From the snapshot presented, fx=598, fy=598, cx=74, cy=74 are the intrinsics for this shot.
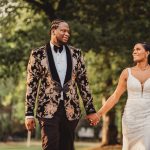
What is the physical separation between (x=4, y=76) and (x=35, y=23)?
9.72 feet

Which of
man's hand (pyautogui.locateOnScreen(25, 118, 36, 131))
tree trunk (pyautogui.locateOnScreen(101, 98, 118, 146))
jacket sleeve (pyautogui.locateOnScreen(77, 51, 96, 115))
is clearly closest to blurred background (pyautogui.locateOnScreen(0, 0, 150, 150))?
tree trunk (pyautogui.locateOnScreen(101, 98, 118, 146))

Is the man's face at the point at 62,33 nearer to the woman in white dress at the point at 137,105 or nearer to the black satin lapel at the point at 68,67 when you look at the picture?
the black satin lapel at the point at 68,67

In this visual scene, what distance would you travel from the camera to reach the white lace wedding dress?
9.13m

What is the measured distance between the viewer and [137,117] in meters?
9.24

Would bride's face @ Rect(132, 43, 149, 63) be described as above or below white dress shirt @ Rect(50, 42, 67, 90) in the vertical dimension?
above

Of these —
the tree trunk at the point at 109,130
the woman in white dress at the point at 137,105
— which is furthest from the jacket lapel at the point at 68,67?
the tree trunk at the point at 109,130

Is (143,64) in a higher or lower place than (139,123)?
higher

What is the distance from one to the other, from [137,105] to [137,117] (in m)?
0.19

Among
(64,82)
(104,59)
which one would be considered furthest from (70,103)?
(104,59)

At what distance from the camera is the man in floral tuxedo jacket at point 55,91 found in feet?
25.2

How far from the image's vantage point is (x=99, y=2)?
25797mm

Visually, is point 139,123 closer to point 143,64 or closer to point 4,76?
point 143,64

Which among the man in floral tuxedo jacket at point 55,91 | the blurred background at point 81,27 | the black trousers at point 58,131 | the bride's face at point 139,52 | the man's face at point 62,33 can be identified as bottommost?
the black trousers at point 58,131

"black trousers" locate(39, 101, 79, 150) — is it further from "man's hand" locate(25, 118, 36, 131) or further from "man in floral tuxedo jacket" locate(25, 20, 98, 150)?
"man's hand" locate(25, 118, 36, 131)
